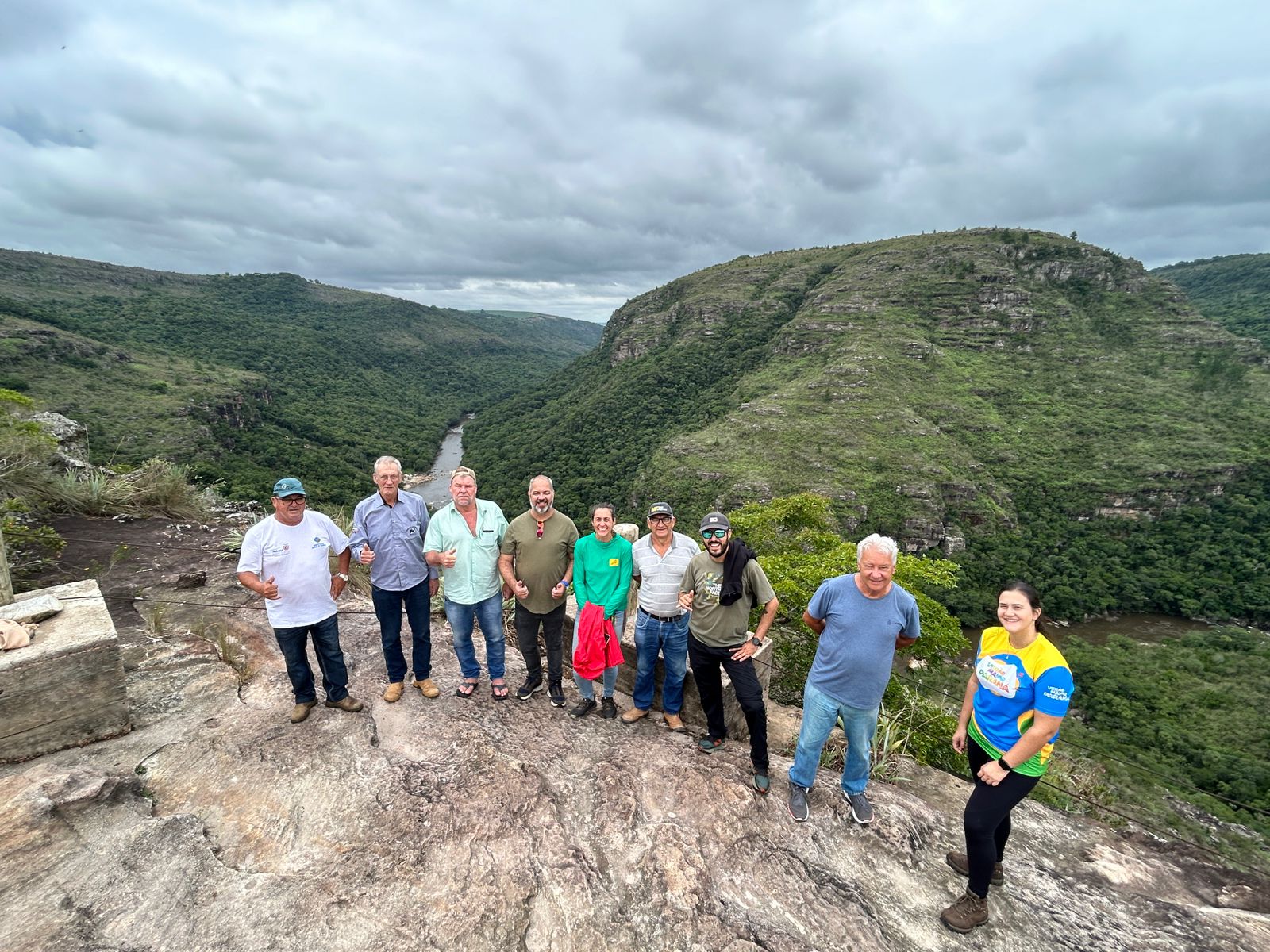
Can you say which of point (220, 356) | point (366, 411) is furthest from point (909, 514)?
point (220, 356)

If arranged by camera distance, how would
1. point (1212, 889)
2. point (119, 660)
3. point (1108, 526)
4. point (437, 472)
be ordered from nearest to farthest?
1. point (1212, 889)
2. point (119, 660)
3. point (1108, 526)
4. point (437, 472)

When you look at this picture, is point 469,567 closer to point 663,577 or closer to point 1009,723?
point 663,577

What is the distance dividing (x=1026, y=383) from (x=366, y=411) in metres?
102

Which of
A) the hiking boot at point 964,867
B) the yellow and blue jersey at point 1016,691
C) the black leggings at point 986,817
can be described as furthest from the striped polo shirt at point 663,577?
the hiking boot at point 964,867

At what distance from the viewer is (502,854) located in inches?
108

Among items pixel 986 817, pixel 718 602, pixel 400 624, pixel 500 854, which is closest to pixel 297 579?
pixel 400 624

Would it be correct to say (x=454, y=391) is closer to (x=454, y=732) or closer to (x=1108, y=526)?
(x=1108, y=526)

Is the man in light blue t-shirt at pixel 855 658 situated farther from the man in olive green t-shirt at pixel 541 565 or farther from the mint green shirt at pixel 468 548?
the mint green shirt at pixel 468 548

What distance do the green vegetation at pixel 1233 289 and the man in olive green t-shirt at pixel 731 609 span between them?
121 metres

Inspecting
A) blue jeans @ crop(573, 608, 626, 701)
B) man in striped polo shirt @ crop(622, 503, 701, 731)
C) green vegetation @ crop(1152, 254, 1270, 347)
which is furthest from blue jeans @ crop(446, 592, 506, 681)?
green vegetation @ crop(1152, 254, 1270, 347)

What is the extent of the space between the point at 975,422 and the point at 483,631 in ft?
215

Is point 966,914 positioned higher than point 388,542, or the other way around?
point 388,542

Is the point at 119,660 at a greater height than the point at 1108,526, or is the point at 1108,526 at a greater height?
the point at 119,660

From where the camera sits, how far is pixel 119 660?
11.0ft
